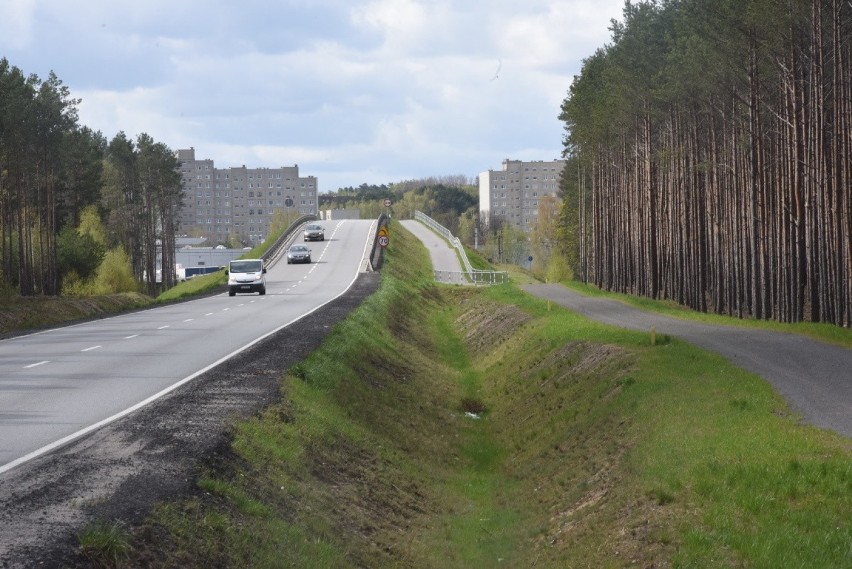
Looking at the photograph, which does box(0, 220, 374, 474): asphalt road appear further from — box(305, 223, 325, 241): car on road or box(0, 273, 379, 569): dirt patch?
box(305, 223, 325, 241): car on road

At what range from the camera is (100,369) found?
2231 centimetres

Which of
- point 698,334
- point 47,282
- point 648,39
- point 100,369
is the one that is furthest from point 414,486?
point 47,282

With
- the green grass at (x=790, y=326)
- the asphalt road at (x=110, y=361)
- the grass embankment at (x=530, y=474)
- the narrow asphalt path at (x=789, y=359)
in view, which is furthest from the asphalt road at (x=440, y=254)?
the grass embankment at (x=530, y=474)

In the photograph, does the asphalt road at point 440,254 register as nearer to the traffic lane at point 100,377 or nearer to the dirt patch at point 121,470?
the traffic lane at point 100,377

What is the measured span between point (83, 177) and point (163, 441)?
295 feet

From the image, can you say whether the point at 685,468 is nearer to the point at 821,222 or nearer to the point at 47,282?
the point at 821,222

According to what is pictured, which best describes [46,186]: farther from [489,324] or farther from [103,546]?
[103,546]

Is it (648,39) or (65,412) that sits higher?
(648,39)

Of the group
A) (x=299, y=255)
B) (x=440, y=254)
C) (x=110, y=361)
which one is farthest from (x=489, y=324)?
(x=440, y=254)

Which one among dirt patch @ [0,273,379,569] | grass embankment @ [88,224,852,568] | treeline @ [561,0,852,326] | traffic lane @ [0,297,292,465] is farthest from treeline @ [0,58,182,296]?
dirt patch @ [0,273,379,569]

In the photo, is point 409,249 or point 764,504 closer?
point 764,504

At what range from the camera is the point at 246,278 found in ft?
195

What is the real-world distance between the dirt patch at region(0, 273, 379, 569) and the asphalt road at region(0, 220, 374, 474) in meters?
0.50

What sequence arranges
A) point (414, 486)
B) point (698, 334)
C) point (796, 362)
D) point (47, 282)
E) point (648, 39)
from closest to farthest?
point (414, 486) → point (796, 362) → point (698, 334) → point (648, 39) → point (47, 282)
